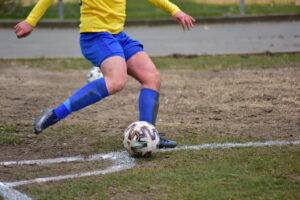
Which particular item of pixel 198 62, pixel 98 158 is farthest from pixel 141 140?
pixel 198 62

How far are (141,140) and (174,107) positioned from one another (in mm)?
2237

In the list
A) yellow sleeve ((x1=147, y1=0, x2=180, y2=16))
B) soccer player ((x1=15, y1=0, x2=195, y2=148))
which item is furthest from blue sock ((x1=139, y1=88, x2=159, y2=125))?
yellow sleeve ((x1=147, y1=0, x2=180, y2=16))

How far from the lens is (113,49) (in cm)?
536

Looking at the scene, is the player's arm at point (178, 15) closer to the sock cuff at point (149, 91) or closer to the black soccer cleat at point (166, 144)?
the sock cuff at point (149, 91)

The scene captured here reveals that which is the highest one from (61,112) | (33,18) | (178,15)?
(178,15)

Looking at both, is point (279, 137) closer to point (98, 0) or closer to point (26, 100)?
point (98, 0)

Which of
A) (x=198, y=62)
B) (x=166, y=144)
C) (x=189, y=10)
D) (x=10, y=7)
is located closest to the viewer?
(x=166, y=144)

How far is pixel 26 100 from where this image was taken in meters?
7.81

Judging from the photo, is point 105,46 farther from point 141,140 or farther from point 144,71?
point 141,140

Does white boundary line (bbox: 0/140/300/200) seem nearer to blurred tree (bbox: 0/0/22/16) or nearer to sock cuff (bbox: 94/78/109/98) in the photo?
sock cuff (bbox: 94/78/109/98)

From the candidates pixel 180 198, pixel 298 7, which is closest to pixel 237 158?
pixel 180 198

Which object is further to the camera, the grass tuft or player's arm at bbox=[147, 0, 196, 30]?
the grass tuft

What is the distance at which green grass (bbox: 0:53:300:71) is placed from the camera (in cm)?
1009

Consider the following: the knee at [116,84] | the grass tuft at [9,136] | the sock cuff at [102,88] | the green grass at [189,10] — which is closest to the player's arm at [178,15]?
the knee at [116,84]
